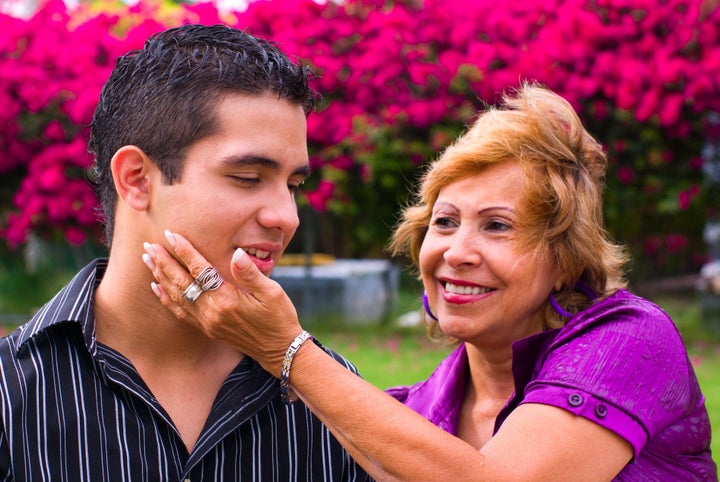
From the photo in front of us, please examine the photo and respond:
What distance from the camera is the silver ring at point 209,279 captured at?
247 cm

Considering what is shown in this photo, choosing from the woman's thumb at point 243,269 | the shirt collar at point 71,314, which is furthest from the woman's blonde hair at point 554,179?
the shirt collar at point 71,314

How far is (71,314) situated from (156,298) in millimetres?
241

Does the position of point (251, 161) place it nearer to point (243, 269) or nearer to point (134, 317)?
point (243, 269)

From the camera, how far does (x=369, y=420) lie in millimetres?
2598

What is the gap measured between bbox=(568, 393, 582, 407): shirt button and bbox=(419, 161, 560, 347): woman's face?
52cm

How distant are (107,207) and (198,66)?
51cm

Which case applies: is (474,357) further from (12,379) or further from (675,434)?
(12,379)

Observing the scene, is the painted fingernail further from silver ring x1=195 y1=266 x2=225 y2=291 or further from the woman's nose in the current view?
the woman's nose

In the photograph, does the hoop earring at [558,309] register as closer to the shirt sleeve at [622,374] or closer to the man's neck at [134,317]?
the shirt sleeve at [622,374]

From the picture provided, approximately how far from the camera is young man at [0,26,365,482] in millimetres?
2379

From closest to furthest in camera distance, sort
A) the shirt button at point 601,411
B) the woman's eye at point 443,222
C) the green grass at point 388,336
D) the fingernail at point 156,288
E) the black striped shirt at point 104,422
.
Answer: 1. the black striped shirt at point 104,422
2. the fingernail at point 156,288
3. the shirt button at point 601,411
4. the woman's eye at point 443,222
5. the green grass at point 388,336

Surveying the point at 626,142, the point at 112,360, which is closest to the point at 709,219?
the point at 626,142

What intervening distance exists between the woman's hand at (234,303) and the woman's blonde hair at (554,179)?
969 millimetres

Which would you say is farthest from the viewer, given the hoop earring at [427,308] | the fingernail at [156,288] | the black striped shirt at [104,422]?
the hoop earring at [427,308]
